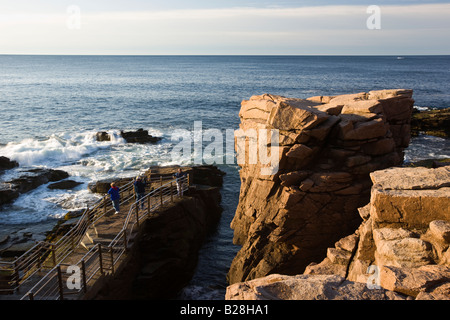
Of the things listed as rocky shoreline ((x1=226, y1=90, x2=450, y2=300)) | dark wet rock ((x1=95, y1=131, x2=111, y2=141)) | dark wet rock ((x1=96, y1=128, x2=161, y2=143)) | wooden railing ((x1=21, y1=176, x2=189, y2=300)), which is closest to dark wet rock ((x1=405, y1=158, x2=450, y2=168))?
rocky shoreline ((x1=226, y1=90, x2=450, y2=300))

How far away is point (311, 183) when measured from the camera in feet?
53.6

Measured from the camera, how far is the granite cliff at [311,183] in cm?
1655

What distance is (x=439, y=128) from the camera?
5069cm

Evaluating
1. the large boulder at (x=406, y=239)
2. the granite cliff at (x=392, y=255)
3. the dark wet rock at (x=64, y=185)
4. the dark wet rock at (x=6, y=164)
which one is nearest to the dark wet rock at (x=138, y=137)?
the dark wet rock at (x=6, y=164)

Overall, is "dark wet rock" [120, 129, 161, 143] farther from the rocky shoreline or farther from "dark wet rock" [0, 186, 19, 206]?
the rocky shoreline

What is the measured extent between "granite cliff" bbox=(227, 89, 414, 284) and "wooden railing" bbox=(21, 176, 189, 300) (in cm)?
513

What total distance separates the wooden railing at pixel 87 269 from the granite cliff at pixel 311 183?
16.8 ft

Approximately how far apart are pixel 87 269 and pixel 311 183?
914 centimetres

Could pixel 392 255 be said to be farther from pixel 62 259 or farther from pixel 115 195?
pixel 115 195

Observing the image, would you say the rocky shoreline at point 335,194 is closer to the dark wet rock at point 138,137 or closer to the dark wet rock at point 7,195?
the dark wet rock at point 7,195
